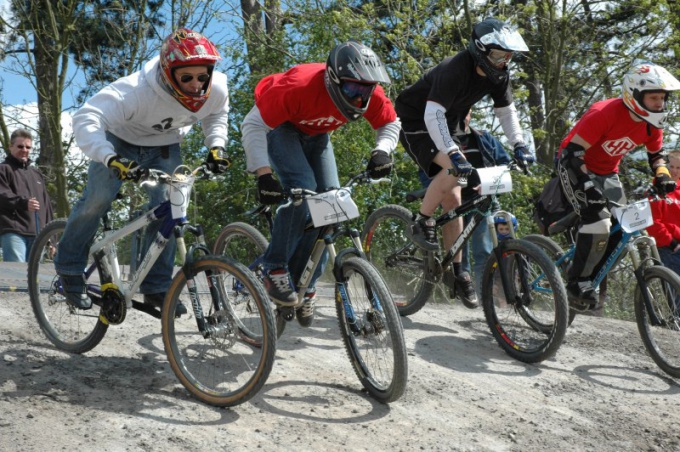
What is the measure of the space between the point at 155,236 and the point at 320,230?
0.98 meters

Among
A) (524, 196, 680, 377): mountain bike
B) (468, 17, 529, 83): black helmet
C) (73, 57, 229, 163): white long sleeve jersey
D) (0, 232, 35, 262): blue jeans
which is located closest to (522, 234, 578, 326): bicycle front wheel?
(524, 196, 680, 377): mountain bike

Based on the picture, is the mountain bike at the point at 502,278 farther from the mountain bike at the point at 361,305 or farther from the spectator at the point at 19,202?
the spectator at the point at 19,202

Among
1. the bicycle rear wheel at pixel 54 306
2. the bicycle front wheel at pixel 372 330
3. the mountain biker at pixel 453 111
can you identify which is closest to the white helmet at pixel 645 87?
the mountain biker at pixel 453 111

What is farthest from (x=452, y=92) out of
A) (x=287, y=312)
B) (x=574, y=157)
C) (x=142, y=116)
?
(x=142, y=116)

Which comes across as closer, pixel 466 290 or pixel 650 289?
pixel 650 289

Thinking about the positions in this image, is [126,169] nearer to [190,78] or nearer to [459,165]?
[190,78]

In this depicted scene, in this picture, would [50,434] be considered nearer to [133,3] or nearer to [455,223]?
[455,223]

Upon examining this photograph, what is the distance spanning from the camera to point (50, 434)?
3.86 meters

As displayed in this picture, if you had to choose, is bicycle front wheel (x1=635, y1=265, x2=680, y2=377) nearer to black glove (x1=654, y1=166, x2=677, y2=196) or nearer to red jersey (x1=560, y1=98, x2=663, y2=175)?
black glove (x1=654, y1=166, x2=677, y2=196)

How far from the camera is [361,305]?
465 centimetres

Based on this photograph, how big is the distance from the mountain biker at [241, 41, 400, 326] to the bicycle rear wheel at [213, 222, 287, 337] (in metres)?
0.37

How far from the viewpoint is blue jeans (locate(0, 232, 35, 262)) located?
9.19 m

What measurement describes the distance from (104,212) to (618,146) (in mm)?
3832

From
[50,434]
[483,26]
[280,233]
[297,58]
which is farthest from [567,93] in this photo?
[50,434]
